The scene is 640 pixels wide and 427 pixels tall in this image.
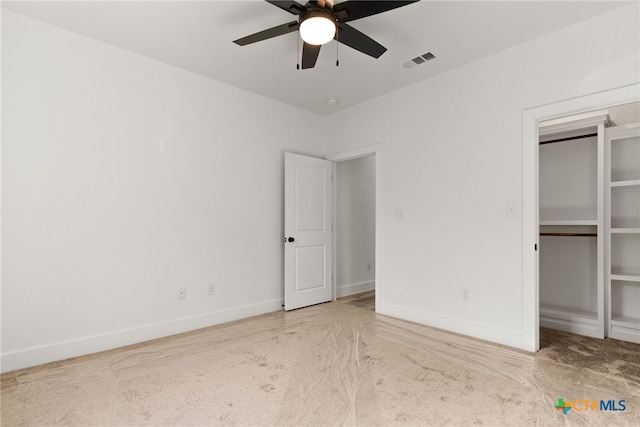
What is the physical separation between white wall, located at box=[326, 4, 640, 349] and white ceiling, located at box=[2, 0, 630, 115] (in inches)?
9.0

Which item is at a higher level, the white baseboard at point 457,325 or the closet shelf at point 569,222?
the closet shelf at point 569,222

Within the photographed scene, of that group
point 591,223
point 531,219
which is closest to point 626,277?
point 591,223

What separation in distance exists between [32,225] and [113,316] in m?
1.01

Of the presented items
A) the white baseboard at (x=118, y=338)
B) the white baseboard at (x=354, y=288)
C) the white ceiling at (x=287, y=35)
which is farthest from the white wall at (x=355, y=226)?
the white ceiling at (x=287, y=35)

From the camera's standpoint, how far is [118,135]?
3.09 metres

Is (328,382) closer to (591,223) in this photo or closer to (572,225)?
(591,223)

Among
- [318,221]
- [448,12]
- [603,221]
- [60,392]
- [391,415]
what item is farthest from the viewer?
[318,221]

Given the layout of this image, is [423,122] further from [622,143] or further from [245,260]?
[245,260]

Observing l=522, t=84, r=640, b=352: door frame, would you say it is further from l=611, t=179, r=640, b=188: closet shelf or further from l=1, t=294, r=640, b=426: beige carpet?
l=611, t=179, r=640, b=188: closet shelf

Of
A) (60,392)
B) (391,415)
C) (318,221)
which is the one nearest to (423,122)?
(318,221)

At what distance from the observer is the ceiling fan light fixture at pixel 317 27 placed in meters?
2.03

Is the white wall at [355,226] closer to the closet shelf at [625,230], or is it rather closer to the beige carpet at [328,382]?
the beige carpet at [328,382]

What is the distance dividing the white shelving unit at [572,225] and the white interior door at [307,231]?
2.62 meters

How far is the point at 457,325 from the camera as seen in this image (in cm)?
338
